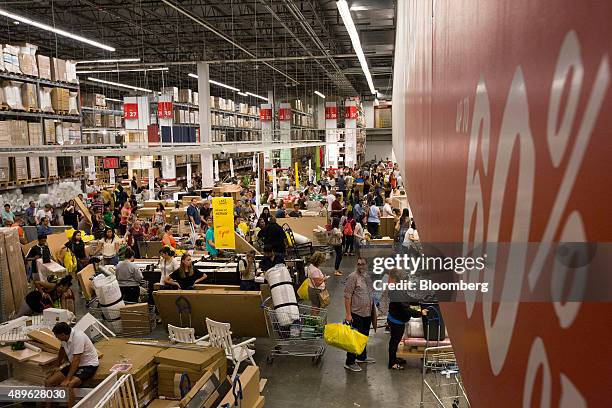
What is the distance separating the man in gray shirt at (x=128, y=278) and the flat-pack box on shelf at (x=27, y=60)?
23.8ft

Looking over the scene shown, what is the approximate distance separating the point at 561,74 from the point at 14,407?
310 inches

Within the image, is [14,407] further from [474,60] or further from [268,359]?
[474,60]

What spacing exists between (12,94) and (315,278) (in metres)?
9.57

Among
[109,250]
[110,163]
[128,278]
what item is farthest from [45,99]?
[110,163]

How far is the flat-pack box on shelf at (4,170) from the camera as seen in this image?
13.6m

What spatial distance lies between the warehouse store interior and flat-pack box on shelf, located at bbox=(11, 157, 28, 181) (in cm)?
4

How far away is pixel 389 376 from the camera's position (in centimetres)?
752

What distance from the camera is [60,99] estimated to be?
51.4ft

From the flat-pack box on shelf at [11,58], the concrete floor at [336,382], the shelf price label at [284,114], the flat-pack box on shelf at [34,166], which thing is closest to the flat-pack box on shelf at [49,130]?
the flat-pack box on shelf at [34,166]

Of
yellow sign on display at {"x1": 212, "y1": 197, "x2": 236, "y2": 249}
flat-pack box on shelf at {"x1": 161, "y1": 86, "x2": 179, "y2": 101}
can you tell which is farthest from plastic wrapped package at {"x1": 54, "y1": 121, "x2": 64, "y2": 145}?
flat-pack box on shelf at {"x1": 161, "y1": 86, "x2": 179, "y2": 101}

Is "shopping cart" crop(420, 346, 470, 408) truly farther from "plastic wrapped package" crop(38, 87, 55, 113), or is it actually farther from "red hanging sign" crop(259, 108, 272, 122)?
"red hanging sign" crop(259, 108, 272, 122)

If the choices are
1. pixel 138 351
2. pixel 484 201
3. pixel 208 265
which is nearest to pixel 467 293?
pixel 484 201

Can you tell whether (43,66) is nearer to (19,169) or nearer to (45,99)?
(45,99)

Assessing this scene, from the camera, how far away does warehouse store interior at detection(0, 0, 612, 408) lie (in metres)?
0.74
